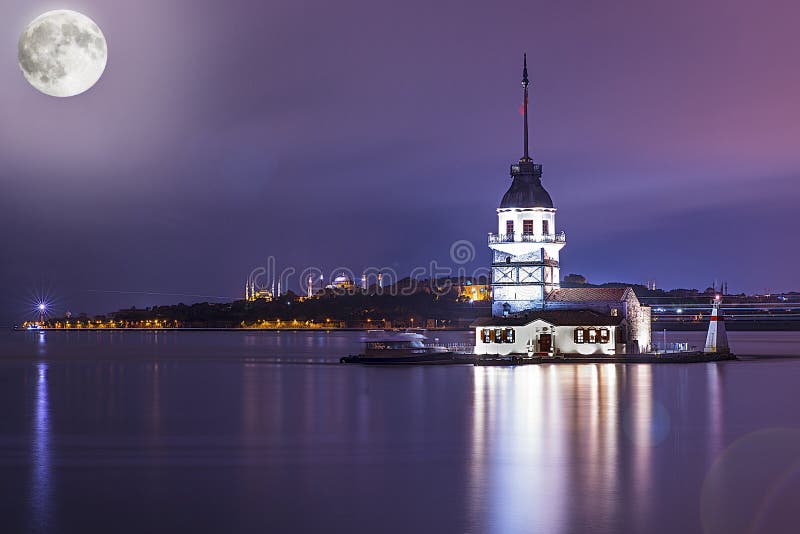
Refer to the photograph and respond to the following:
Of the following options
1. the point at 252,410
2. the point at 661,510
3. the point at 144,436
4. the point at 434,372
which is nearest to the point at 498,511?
the point at 661,510

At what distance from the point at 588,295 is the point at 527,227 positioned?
6524mm

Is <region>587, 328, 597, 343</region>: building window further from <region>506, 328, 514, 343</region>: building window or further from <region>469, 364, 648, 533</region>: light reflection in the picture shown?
<region>469, 364, 648, 533</region>: light reflection

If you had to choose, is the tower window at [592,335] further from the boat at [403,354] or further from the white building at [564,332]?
the boat at [403,354]

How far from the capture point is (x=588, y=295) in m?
72.1

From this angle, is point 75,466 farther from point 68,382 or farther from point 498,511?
point 68,382

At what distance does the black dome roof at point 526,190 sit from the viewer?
242ft

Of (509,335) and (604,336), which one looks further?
(509,335)

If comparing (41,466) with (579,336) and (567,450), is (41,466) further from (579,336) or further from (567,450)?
(579,336)

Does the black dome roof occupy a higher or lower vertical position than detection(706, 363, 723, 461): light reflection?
higher

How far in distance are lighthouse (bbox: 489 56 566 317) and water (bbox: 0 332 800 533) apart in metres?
14.1

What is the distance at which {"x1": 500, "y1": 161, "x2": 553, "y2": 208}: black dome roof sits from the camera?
73750 mm

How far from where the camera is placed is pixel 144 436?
3703 cm

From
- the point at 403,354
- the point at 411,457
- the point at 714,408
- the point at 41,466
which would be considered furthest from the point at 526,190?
the point at 41,466

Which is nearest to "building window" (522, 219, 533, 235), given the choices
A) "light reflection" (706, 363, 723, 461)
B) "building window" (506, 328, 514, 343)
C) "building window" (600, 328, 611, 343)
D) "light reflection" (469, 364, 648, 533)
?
"building window" (506, 328, 514, 343)
